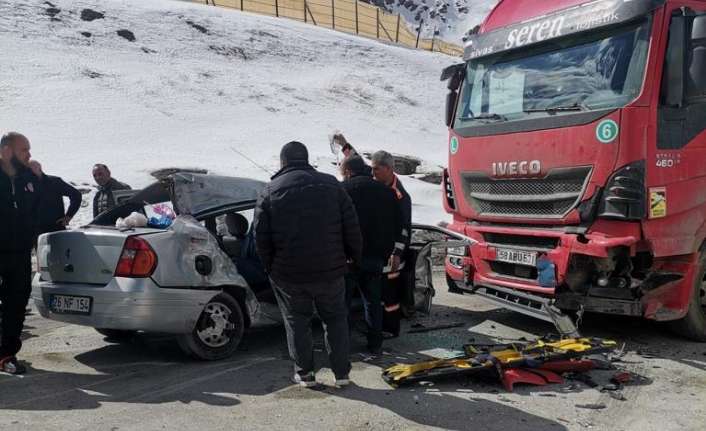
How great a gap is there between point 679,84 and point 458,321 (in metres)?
3.12

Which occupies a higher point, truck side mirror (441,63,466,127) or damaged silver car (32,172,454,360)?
truck side mirror (441,63,466,127)

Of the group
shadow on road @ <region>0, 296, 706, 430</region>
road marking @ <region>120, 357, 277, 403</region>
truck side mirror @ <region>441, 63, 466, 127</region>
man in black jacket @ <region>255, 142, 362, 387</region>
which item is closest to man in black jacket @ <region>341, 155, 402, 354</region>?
shadow on road @ <region>0, 296, 706, 430</region>

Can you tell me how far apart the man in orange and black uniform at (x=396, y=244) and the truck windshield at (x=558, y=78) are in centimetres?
131

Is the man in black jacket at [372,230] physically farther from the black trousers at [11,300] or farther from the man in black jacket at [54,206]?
the man in black jacket at [54,206]

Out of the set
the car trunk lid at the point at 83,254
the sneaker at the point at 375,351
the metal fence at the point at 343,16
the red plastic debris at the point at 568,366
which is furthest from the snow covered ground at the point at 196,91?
the red plastic debris at the point at 568,366

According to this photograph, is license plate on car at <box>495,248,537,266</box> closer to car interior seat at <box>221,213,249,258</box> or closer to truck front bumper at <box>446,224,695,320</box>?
truck front bumper at <box>446,224,695,320</box>

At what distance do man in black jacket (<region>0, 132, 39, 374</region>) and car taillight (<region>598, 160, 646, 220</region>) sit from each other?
15.3 feet

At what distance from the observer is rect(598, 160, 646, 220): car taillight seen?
543 cm

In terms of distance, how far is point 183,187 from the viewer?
5.52 m

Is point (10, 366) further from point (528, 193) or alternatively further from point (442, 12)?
point (442, 12)

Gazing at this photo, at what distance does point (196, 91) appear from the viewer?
86.4 feet

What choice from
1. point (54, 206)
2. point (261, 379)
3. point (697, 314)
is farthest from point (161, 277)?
point (697, 314)

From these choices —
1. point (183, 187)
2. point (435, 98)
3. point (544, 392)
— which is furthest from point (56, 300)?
point (435, 98)

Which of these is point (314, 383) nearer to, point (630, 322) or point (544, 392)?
point (544, 392)
